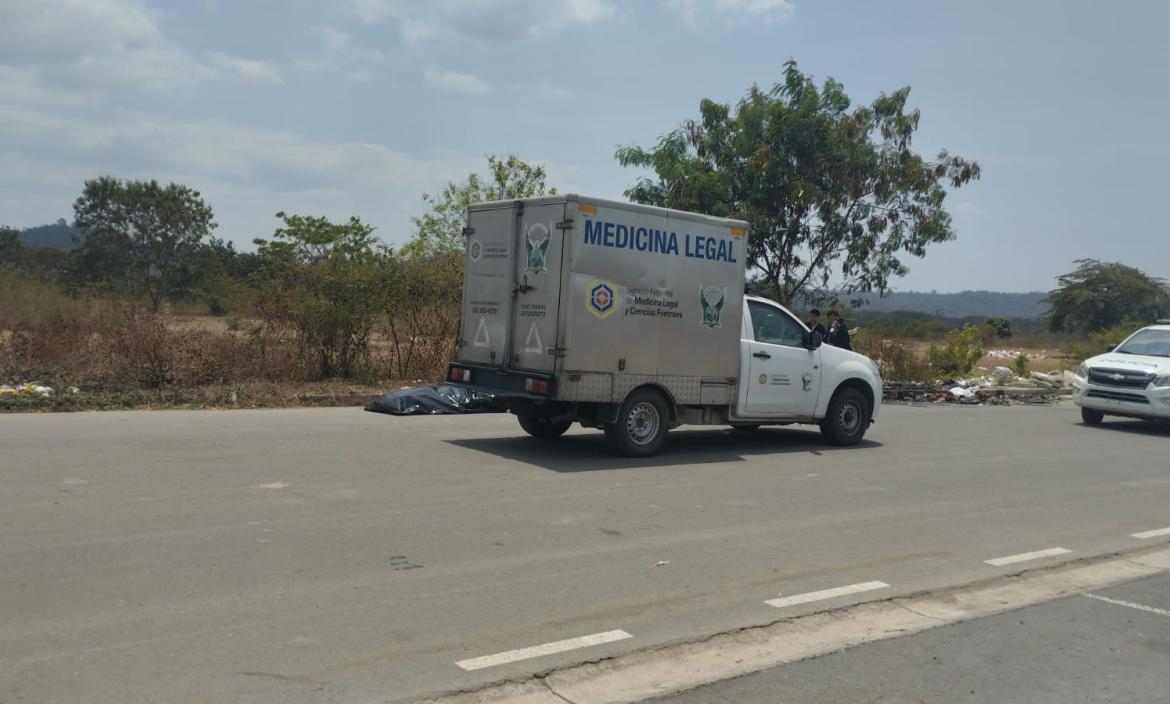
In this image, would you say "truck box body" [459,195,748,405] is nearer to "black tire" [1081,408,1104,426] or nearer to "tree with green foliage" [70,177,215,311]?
"black tire" [1081,408,1104,426]

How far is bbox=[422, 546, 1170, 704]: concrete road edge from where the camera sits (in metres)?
4.68

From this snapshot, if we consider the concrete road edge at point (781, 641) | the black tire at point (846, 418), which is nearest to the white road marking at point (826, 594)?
the concrete road edge at point (781, 641)

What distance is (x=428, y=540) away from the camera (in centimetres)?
720

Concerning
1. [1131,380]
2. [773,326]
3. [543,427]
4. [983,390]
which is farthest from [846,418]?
[983,390]

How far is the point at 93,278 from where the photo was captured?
52.5 meters

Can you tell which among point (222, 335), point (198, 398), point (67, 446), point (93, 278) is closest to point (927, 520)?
point (67, 446)

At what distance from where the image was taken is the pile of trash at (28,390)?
551 inches

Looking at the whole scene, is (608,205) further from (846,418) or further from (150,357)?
(150,357)

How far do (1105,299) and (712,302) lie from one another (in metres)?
51.0

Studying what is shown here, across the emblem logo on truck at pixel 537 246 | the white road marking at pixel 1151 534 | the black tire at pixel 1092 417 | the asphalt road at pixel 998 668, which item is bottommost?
the asphalt road at pixel 998 668

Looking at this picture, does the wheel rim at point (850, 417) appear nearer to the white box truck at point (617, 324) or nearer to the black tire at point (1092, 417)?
the white box truck at point (617, 324)

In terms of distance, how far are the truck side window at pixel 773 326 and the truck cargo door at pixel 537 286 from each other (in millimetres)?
2980

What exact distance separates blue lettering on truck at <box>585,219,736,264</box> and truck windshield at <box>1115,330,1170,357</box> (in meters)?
10.6

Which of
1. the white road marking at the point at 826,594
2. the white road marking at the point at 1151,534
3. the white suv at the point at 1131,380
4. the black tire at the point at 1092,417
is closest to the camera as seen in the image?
the white road marking at the point at 826,594
